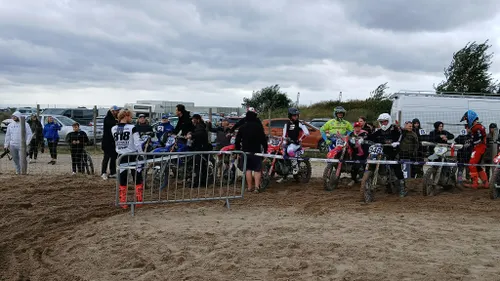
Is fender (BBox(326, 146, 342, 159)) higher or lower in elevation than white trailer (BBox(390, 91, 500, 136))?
lower

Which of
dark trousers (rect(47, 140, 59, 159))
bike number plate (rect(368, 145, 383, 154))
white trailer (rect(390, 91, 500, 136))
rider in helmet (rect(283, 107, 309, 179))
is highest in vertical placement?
white trailer (rect(390, 91, 500, 136))

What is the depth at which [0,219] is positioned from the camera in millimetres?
7527

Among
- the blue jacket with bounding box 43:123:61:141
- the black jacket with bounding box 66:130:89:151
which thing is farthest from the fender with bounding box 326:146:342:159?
the blue jacket with bounding box 43:123:61:141

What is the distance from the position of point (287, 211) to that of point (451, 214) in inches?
104

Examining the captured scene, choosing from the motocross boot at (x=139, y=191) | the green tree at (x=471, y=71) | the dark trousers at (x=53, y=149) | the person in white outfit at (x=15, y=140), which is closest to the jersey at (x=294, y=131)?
the motocross boot at (x=139, y=191)

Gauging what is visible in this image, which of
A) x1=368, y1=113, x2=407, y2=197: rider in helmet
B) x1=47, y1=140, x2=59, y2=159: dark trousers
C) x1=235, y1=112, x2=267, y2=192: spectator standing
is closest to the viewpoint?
x1=368, y1=113, x2=407, y2=197: rider in helmet

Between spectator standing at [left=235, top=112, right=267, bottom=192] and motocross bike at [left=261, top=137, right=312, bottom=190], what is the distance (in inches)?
21.3

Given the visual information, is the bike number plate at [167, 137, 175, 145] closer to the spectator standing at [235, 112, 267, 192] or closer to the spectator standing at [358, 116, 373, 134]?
the spectator standing at [235, 112, 267, 192]

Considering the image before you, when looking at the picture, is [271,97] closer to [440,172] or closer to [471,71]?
[471,71]

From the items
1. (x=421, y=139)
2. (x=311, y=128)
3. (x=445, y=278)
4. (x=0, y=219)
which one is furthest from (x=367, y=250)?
(x=311, y=128)

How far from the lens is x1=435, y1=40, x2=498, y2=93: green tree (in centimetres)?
3869

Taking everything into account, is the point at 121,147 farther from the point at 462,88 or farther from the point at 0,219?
the point at 462,88

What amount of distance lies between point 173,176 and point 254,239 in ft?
15.2

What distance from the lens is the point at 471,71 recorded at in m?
38.7
